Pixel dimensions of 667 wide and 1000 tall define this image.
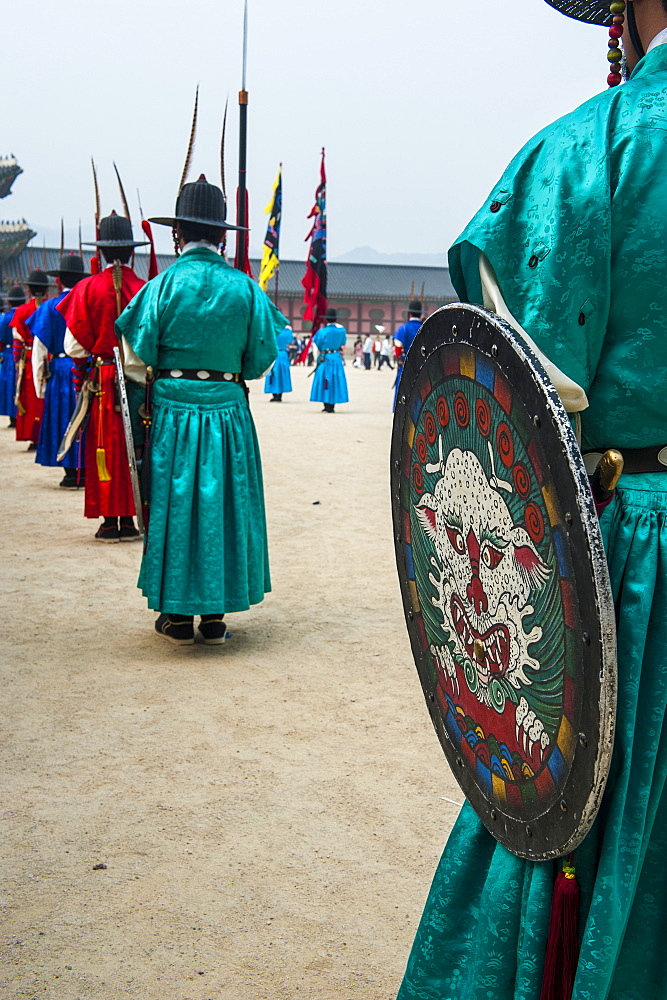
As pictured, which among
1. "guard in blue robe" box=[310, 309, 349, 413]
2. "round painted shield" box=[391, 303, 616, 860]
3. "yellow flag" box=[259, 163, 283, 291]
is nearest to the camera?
"round painted shield" box=[391, 303, 616, 860]

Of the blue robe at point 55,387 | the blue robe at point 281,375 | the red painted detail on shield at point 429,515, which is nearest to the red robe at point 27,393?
the blue robe at point 55,387

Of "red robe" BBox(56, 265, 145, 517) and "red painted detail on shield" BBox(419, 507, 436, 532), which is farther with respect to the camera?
"red robe" BBox(56, 265, 145, 517)

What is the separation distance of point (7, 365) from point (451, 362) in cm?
1198

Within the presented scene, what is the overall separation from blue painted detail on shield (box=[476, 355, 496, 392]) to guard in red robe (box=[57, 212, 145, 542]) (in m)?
4.47

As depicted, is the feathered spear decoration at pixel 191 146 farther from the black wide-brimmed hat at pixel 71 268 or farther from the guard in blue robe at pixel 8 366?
the guard in blue robe at pixel 8 366

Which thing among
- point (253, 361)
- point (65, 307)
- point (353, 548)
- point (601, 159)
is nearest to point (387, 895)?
point (601, 159)

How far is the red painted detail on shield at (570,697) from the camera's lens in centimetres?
120

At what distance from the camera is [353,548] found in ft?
19.7

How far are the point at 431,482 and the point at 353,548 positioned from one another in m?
4.52

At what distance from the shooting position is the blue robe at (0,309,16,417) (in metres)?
12.3

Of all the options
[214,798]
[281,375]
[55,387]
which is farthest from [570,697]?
[281,375]

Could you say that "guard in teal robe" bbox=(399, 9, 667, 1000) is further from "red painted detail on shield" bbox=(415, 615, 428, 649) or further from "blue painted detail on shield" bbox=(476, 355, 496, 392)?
"red painted detail on shield" bbox=(415, 615, 428, 649)

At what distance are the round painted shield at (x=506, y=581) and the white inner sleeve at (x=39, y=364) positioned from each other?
6958mm

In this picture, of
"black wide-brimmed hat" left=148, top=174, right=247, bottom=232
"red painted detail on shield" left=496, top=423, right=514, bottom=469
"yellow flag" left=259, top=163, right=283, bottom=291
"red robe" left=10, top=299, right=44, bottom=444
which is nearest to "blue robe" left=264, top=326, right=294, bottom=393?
"yellow flag" left=259, top=163, right=283, bottom=291
